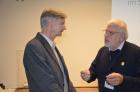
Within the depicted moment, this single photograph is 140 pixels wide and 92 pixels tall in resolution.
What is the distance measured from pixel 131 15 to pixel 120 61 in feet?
3.76

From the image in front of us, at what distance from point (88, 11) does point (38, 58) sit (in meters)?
3.84

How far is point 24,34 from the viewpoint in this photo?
19.0 ft

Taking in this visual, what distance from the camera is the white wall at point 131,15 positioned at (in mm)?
3443

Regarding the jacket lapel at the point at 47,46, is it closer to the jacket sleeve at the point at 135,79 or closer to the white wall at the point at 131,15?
the jacket sleeve at the point at 135,79

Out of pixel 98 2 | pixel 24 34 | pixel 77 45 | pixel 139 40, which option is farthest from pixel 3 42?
pixel 139 40

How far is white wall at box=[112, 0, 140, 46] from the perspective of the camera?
3.44m

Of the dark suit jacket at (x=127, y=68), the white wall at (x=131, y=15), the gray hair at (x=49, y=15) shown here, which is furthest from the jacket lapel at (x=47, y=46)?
the white wall at (x=131, y=15)

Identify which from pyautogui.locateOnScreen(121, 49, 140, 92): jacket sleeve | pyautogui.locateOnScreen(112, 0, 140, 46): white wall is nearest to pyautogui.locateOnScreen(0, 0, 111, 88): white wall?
pyautogui.locateOnScreen(112, 0, 140, 46): white wall

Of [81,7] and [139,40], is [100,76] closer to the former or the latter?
[139,40]

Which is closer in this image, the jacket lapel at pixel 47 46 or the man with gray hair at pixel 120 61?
the jacket lapel at pixel 47 46

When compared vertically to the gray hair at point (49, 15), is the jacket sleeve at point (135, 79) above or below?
below

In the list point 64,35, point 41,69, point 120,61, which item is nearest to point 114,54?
point 120,61

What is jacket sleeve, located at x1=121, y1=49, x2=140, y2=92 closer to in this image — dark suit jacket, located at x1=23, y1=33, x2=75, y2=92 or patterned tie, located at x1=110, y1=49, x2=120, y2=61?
patterned tie, located at x1=110, y1=49, x2=120, y2=61

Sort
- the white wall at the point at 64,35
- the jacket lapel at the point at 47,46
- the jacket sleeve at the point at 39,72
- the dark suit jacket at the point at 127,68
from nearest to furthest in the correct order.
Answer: the jacket sleeve at the point at 39,72, the jacket lapel at the point at 47,46, the dark suit jacket at the point at 127,68, the white wall at the point at 64,35
